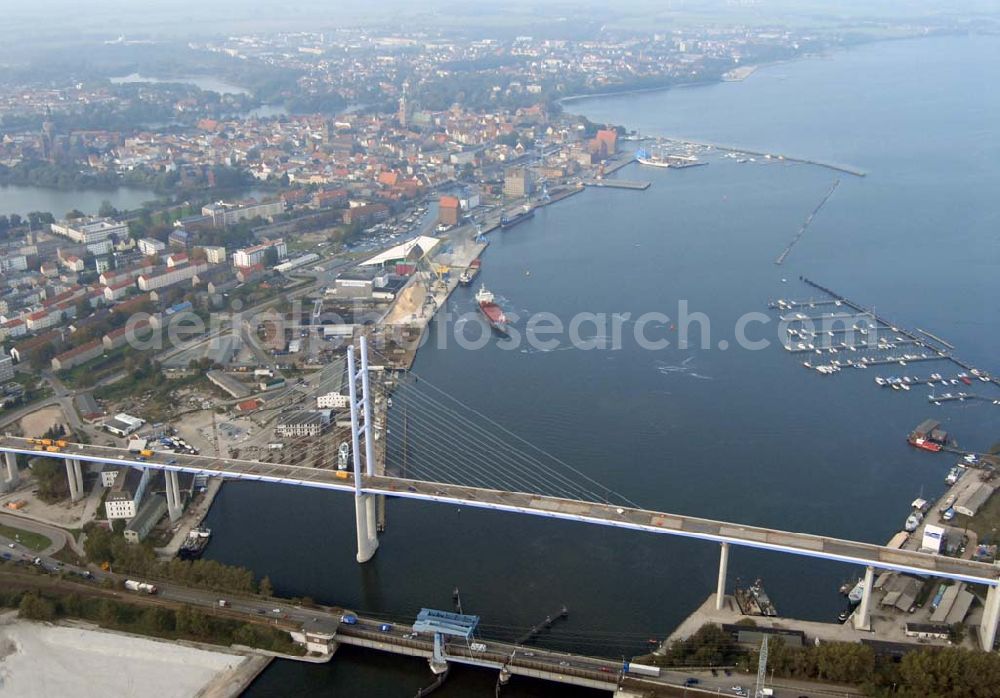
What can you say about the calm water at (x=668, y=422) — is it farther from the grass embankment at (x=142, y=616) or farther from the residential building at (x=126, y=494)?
the residential building at (x=126, y=494)

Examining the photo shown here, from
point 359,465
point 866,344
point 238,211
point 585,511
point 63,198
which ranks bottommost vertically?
point 63,198

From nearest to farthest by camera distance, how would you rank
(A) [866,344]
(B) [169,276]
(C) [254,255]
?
(A) [866,344] < (B) [169,276] < (C) [254,255]

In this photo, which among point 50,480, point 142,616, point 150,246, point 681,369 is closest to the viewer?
point 142,616

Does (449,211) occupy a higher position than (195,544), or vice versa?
(449,211)

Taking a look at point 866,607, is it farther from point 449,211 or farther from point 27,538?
point 449,211

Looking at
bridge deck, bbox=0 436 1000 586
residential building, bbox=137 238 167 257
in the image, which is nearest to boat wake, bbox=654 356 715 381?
bridge deck, bbox=0 436 1000 586

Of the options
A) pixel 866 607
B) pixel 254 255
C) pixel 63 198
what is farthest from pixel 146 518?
pixel 63 198

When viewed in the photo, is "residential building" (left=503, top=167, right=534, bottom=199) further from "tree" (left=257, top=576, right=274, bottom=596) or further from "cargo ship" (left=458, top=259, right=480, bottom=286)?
"tree" (left=257, top=576, right=274, bottom=596)

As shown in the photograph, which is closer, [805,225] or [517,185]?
[805,225]
